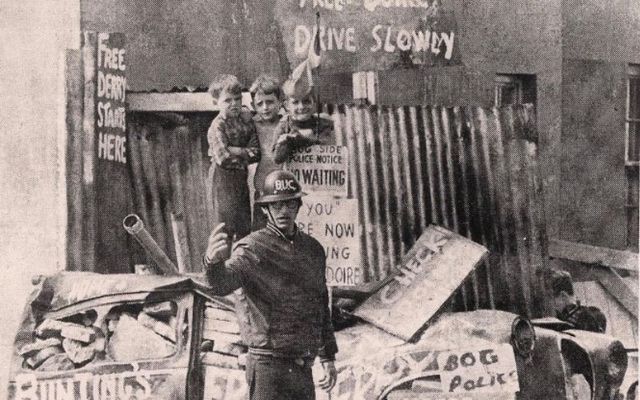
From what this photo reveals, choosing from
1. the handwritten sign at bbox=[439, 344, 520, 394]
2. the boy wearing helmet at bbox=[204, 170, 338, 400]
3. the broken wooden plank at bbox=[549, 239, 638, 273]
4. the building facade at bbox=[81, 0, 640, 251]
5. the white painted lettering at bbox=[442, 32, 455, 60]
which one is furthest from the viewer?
the broken wooden plank at bbox=[549, 239, 638, 273]

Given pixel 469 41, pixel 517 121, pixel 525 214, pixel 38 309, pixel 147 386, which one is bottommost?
pixel 147 386

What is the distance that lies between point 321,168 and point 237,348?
1.36m

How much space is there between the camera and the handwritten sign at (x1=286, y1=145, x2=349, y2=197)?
22.5 feet

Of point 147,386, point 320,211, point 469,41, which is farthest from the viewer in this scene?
point 469,41

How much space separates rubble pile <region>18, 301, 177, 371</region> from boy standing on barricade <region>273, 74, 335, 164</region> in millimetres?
1328

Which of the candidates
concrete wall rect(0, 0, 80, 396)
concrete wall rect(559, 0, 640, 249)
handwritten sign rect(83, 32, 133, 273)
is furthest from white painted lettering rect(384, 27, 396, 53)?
concrete wall rect(0, 0, 80, 396)

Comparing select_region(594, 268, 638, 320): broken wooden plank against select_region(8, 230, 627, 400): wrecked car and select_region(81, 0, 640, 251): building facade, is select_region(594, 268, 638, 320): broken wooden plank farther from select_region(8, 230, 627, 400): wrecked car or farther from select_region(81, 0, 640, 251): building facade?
select_region(8, 230, 627, 400): wrecked car

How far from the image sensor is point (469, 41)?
7.30m

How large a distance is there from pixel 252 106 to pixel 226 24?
0.61 meters

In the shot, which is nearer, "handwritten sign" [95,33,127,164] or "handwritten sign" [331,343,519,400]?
"handwritten sign" [331,343,519,400]

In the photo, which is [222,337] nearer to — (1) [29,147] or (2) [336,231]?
(2) [336,231]

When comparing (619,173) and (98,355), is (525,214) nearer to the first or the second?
(619,173)

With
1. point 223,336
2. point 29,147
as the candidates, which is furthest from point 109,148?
point 223,336

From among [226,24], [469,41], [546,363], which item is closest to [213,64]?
[226,24]
